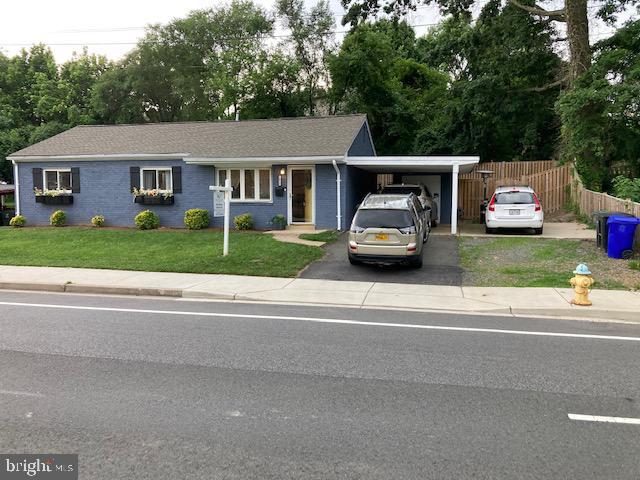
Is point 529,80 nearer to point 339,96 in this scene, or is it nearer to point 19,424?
point 339,96

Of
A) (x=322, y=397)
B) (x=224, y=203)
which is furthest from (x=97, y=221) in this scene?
(x=322, y=397)

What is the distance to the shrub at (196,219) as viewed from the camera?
18344mm

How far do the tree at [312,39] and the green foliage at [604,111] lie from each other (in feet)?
64.5

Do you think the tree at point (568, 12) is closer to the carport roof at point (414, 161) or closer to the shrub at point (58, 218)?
the carport roof at point (414, 161)

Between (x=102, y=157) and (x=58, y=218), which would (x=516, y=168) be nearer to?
(x=102, y=157)

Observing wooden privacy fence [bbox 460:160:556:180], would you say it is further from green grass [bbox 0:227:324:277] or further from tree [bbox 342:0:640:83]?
green grass [bbox 0:227:324:277]

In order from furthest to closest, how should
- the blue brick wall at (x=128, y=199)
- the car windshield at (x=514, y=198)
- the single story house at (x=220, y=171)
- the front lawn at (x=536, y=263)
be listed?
the blue brick wall at (x=128, y=199), the single story house at (x=220, y=171), the car windshield at (x=514, y=198), the front lawn at (x=536, y=263)

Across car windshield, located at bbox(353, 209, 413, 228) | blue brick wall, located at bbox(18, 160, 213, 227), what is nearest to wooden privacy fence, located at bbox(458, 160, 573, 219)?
blue brick wall, located at bbox(18, 160, 213, 227)

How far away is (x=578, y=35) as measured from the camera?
72.2ft

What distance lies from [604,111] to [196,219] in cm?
1597

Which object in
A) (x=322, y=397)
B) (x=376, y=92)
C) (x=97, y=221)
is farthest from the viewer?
(x=376, y=92)

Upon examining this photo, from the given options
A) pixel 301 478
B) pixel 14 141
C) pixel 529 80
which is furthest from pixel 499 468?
pixel 14 141

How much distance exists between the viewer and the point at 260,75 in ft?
113

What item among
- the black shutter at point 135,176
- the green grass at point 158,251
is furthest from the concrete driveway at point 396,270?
the black shutter at point 135,176
